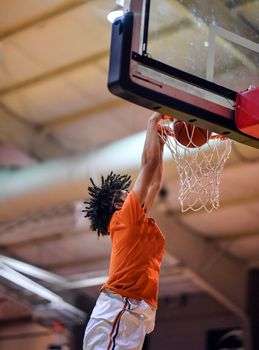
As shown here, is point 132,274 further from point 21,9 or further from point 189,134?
point 21,9

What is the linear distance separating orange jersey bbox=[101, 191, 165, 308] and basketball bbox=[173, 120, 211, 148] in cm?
63

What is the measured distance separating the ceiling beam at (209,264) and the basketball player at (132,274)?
19.7 feet

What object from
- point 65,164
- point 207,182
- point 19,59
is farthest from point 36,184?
point 207,182

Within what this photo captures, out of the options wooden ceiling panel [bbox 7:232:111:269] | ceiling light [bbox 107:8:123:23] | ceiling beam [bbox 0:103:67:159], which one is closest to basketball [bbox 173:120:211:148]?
ceiling light [bbox 107:8:123:23]

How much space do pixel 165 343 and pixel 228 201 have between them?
387cm

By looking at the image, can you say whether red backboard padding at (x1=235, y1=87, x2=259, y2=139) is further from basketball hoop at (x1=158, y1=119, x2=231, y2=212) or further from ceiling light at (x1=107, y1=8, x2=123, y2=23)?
ceiling light at (x1=107, y1=8, x2=123, y2=23)

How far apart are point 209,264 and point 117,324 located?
747 cm

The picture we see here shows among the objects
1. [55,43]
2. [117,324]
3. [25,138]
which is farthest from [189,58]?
[25,138]

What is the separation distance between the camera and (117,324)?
3793 mm

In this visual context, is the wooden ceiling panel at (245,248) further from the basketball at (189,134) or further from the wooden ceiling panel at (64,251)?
the basketball at (189,134)

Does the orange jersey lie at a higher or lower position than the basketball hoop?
lower

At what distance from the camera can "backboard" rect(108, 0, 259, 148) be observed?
3748 millimetres

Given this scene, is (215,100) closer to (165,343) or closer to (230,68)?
(230,68)

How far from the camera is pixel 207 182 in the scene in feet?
16.8
